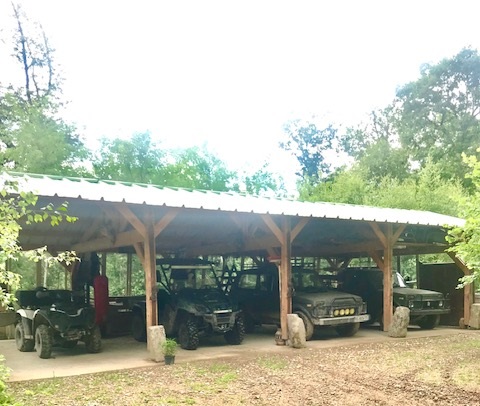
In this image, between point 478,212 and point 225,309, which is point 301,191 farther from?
point 478,212

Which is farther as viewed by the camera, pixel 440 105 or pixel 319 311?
pixel 440 105

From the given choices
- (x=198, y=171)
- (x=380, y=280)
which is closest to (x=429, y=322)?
(x=380, y=280)

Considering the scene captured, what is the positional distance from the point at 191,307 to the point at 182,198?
254 cm

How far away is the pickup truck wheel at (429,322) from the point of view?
1334 cm

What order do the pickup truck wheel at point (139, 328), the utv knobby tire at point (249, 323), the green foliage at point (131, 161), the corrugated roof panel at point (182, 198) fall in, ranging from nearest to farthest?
the corrugated roof panel at point (182, 198) → the pickup truck wheel at point (139, 328) → the utv knobby tire at point (249, 323) → the green foliage at point (131, 161)

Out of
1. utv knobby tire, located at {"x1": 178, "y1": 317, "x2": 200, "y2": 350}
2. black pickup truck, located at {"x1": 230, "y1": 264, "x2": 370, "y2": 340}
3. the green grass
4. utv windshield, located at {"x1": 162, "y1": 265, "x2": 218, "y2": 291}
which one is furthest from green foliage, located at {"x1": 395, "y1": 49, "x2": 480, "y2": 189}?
the green grass

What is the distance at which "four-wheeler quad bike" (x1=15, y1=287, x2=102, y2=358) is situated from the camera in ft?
30.6

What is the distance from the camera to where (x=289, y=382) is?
23.1ft

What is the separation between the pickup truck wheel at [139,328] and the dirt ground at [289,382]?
312cm

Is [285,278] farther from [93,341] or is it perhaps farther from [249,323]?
[93,341]

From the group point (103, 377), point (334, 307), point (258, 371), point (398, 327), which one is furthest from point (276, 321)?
point (103, 377)

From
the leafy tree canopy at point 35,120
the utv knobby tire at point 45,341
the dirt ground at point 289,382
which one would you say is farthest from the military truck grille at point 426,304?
the leafy tree canopy at point 35,120

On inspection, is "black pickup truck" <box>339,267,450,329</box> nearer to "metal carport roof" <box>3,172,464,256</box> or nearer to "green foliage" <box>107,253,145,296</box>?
"metal carport roof" <box>3,172,464,256</box>

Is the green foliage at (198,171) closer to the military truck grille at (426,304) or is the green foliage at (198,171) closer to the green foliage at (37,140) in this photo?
the green foliage at (37,140)
